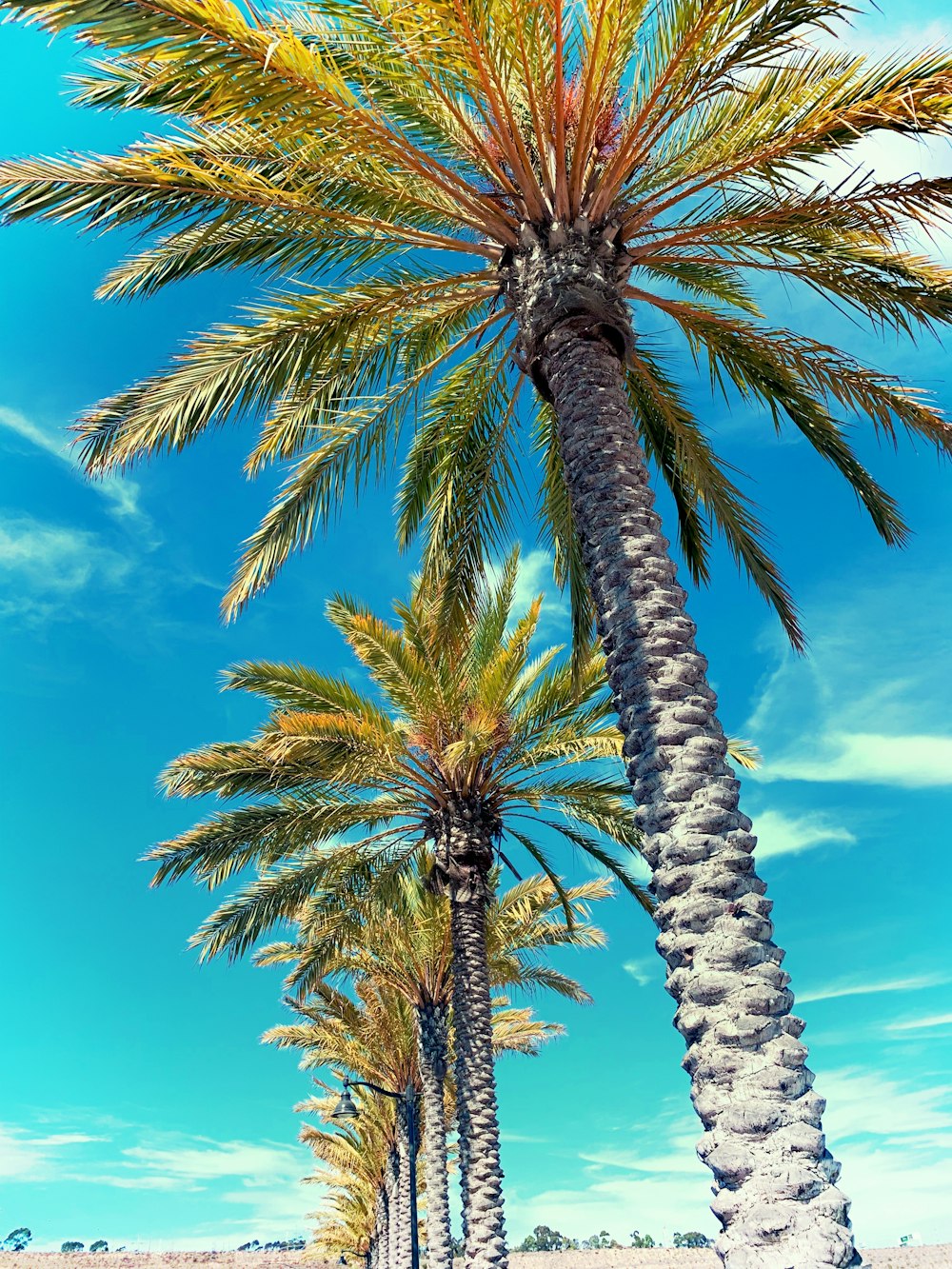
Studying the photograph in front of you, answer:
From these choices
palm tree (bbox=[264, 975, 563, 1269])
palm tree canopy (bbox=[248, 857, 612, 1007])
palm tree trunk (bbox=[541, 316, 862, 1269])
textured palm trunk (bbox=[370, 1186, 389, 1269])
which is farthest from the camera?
textured palm trunk (bbox=[370, 1186, 389, 1269])

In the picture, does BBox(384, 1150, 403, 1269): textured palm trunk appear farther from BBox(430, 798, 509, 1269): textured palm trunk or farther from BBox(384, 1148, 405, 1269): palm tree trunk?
BBox(430, 798, 509, 1269): textured palm trunk

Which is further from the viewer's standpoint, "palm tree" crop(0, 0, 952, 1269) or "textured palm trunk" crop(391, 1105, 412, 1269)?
"textured palm trunk" crop(391, 1105, 412, 1269)

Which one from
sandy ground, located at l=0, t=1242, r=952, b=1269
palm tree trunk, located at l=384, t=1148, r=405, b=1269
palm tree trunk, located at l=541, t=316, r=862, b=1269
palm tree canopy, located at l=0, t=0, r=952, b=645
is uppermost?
palm tree canopy, located at l=0, t=0, r=952, b=645

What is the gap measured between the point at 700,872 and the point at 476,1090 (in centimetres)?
896

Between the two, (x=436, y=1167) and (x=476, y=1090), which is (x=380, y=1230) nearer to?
(x=436, y=1167)

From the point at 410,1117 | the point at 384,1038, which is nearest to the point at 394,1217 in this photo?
the point at 384,1038

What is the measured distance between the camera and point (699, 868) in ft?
14.0

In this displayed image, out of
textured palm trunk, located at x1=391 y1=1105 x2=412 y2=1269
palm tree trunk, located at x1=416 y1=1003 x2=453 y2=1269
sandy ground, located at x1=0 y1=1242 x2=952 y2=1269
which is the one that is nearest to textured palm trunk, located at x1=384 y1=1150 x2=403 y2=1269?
textured palm trunk, located at x1=391 y1=1105 x2=412 y2=1269

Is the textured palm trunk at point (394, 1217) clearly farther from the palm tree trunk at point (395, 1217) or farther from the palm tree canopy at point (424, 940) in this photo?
the palm tree canopy at point (424, 940)

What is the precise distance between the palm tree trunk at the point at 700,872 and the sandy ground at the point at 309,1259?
21.6 m

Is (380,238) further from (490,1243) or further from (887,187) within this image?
(490,1243)

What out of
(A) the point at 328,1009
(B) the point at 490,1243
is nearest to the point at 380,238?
(B) the point at 490,1243

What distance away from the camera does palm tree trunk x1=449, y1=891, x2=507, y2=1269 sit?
10992mm

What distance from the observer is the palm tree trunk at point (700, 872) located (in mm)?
3385
